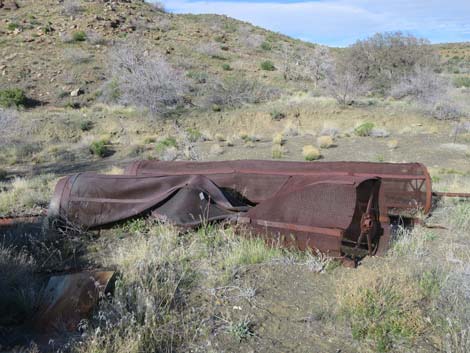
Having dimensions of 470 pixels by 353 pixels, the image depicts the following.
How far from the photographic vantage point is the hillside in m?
32.4

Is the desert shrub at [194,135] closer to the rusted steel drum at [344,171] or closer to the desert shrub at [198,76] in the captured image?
the desert shrub at [198,76]

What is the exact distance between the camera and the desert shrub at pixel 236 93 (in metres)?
27.2

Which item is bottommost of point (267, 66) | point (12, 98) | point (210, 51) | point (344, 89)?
point (12, 98)

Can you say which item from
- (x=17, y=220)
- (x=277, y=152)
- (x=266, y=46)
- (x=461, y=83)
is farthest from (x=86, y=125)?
(x=266, y=46)

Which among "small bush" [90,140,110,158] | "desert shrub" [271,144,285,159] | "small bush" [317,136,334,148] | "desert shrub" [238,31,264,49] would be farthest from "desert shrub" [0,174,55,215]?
"desert shrub" [238,31,264,49]

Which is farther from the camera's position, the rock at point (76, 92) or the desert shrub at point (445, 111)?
the rock at point (76, 92)

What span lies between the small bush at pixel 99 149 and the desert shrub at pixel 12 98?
1044cm

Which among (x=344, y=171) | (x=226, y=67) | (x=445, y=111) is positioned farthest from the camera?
(x=226, y=67)

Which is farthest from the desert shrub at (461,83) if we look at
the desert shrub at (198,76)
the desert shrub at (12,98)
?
the desert shrub at (12,98)

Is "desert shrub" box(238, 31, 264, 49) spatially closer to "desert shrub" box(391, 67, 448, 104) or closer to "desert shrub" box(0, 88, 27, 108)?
"desert shrub" box(391, 67, 448, 104)

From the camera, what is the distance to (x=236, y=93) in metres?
28.5

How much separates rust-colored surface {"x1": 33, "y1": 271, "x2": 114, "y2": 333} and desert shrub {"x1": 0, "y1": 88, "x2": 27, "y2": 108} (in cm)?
2605

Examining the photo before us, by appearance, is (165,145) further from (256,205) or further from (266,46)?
(266,46)

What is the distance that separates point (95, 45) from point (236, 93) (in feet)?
52.6
